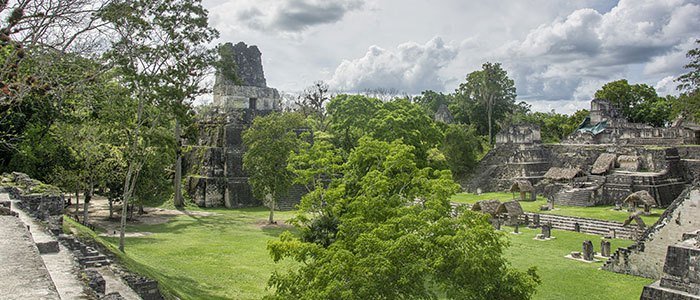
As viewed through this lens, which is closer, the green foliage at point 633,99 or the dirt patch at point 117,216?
the dirt patch at point 117,216

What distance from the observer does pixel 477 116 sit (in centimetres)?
4747

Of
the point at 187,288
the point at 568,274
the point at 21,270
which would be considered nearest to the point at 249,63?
the point at 187,288

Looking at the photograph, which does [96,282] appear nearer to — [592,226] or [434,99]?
[592,226]

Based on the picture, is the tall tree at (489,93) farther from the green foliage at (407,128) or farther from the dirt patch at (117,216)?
the dirt patch at (117,216)

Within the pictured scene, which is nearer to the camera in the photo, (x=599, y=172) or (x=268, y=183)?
(x=268, y=183)

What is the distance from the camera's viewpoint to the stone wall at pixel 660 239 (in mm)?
14852

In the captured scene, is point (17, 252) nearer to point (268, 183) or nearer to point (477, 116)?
point (268, 183)

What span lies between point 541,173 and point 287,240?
30862 mm

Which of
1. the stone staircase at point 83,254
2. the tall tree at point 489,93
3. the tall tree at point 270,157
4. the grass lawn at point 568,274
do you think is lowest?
the grass lawn at point 568,274

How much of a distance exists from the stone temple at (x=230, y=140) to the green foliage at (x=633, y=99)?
112ft

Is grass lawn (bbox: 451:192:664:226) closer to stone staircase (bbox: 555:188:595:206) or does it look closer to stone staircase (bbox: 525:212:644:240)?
stone staircase (bbox: 555:188:595:206)

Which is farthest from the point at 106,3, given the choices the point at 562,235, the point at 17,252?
the point at 562,235

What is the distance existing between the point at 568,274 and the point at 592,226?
8.55m

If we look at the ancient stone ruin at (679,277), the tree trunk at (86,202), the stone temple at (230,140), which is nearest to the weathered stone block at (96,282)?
the ancient stone ruin at (679,277)
